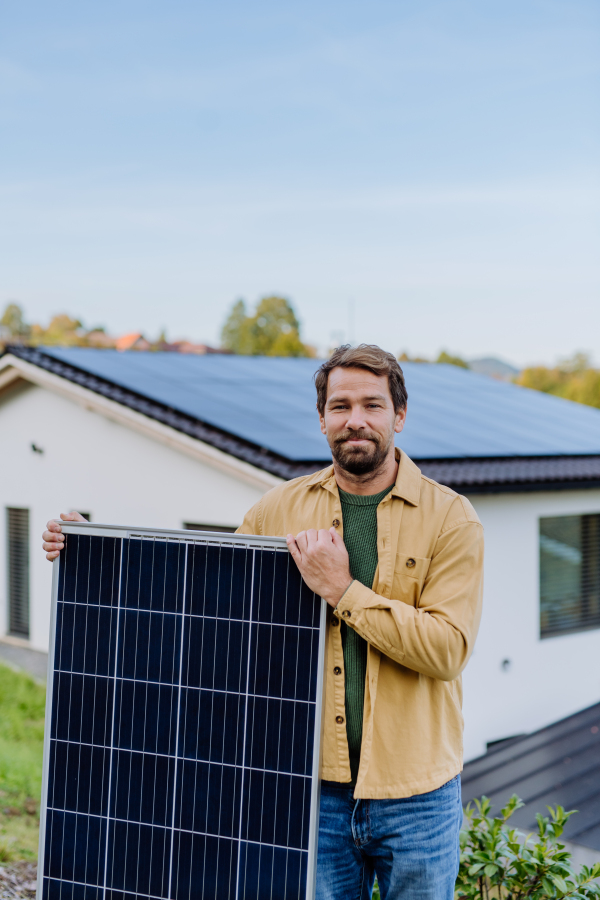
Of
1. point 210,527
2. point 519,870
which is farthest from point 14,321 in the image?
point 519,870

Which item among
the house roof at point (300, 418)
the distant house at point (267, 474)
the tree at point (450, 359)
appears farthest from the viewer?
the tree at point (450, 359)

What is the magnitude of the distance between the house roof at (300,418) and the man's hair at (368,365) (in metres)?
4.61

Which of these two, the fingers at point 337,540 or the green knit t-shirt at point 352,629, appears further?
the green knit t-shirt at point 352,629

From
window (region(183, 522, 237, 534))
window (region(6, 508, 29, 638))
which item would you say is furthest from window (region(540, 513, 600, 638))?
window (region(6, 508, 29, 638))

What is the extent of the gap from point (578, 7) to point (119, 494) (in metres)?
34.4

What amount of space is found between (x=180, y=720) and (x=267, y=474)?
196 inches

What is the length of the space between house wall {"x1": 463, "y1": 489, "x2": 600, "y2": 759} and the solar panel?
21.1 feet

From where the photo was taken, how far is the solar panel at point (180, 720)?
2.60 metres

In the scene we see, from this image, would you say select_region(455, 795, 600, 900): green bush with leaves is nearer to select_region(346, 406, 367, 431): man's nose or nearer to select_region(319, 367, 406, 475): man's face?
select_region(319, 367, 406, 475): man's face

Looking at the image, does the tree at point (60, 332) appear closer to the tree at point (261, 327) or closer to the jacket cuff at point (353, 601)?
the tree at point (261, 327)

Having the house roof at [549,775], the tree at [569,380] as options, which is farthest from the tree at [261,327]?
the house roof at [549,775]

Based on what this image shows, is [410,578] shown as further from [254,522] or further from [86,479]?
[86,479]

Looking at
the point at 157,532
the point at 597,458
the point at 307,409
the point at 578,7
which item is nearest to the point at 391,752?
the point at 157,532

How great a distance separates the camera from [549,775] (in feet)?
24.9
